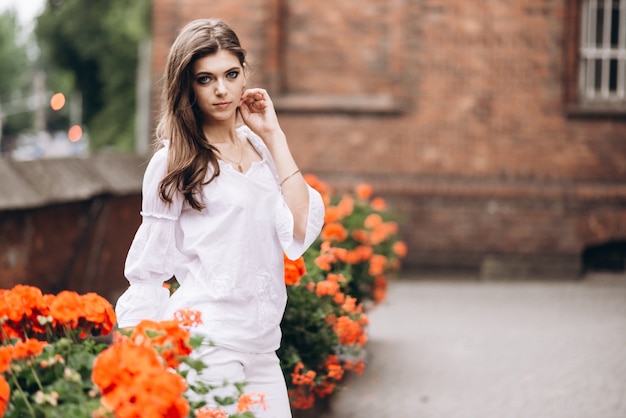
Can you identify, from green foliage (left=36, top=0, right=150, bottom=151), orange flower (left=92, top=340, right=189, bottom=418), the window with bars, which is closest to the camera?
orange flower (left=92, top=340, right=189, bottom=418)

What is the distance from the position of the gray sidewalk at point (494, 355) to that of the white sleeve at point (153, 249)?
11.3 feet

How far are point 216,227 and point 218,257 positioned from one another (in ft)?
0.30

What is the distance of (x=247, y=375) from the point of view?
3.20m

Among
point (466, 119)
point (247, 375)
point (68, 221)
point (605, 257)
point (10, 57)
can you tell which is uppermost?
point (247, 375)

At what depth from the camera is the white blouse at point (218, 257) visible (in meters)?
3.13

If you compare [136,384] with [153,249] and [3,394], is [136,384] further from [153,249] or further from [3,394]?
[153,249]

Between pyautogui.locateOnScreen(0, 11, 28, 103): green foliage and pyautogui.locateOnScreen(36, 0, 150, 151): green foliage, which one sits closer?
pyautogui.locateOnScreen(36, 0, 150, 151): green foliage

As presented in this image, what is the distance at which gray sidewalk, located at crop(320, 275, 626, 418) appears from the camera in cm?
657

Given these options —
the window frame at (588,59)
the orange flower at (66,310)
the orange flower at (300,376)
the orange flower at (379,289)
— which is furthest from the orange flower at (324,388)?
the window frame at (588,59)

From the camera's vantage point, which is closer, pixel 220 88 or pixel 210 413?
pixel 210 413

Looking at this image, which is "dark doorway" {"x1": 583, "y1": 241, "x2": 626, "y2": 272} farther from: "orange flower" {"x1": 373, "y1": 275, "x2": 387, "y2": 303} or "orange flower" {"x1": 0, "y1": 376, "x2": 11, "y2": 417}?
"orange flower" {"x1": 0, "y1": 376, "x2": 11, "y2": 417}

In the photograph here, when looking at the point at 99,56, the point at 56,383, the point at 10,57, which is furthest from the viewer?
the point at 10,57

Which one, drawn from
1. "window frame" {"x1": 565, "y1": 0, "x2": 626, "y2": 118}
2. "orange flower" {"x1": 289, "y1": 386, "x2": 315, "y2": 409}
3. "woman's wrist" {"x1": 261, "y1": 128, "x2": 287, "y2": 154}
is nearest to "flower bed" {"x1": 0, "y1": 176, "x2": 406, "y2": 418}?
"orange flower" {"x1": 289, "y1": 386, "x2": 315, "y2": 409}

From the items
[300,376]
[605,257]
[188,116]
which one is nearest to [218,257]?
[188,116]
